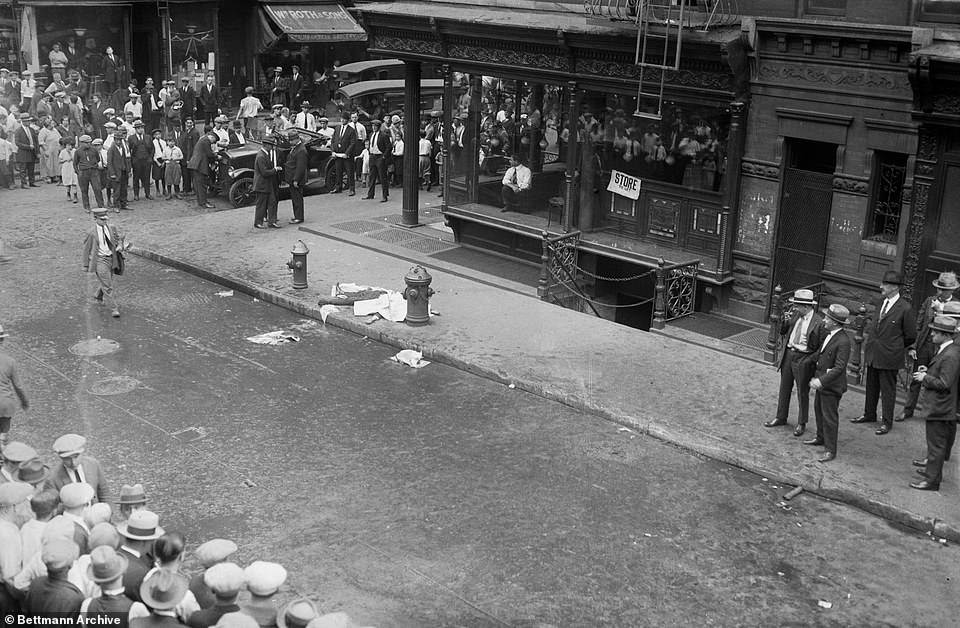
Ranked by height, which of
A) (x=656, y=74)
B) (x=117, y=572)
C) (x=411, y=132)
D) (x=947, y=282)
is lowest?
(x=117, y=572)

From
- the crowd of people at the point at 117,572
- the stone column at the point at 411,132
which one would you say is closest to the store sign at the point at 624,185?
the stone column at the point at 411,132

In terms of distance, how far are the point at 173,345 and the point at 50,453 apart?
3.98 m

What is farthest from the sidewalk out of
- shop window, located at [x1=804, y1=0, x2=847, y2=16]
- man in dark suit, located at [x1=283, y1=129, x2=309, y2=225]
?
shop window, located at [x1=804, y1=0, x2=847, y2=16]

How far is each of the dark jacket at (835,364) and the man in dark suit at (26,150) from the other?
19408mm

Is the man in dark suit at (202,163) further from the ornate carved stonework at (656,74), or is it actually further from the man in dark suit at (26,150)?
the ornate carved stonework at (656,74)

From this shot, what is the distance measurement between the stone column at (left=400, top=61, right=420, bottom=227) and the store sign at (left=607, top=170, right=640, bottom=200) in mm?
4792

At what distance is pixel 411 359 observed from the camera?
1554cm

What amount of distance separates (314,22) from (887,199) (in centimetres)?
2506

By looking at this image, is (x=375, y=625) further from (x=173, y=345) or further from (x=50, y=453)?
(x=173, y=345)

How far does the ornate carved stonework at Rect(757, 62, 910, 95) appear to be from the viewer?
47.6ft

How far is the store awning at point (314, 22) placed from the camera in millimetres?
35469

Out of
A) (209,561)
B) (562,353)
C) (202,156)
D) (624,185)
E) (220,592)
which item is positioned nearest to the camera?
(220,592)

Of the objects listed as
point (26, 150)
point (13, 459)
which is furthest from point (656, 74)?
point (26, 150)

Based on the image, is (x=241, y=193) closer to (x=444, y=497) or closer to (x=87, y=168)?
(x=87, y=168)
